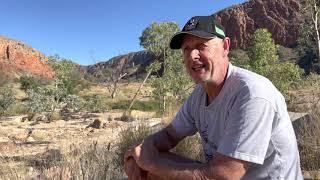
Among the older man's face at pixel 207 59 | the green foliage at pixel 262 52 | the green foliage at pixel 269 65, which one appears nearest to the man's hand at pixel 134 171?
the older man's face at pixel 207 59

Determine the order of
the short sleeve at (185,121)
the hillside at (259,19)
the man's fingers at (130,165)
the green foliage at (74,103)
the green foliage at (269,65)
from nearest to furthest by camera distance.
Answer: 1. the man's fingers at (130,165)
2. the short sleeve at (185,121)
3. the green foliage at (269,65)
4. the green foliage at (74,103)
5. the hillside at (259,19)

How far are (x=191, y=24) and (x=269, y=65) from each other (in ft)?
44.3

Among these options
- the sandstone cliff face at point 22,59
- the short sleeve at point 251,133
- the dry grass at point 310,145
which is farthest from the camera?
the sandstone cliff face at point 22,59

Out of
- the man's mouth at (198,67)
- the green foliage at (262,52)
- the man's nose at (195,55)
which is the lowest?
the man's mouth at (198,67)

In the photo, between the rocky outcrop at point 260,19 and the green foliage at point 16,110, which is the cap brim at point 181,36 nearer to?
the green foliage at point 16,110

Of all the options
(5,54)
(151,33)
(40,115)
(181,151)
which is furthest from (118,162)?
(5,54)

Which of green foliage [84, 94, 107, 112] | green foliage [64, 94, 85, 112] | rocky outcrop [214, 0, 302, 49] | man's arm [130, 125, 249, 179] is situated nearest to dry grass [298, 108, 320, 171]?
man's arm [130, 125, 249, 179]

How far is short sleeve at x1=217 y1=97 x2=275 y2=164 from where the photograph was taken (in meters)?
2.35

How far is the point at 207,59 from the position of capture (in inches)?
107

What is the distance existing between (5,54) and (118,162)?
7086cm

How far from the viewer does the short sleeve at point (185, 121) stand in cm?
325

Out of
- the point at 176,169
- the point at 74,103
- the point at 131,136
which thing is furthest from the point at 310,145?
the point at 74,103

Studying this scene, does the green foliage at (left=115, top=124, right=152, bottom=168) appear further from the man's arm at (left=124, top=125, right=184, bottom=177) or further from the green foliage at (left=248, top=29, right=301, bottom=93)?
the green foliage at (left=248, top=29, right=301, bottom=93)

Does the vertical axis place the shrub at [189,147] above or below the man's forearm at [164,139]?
below
